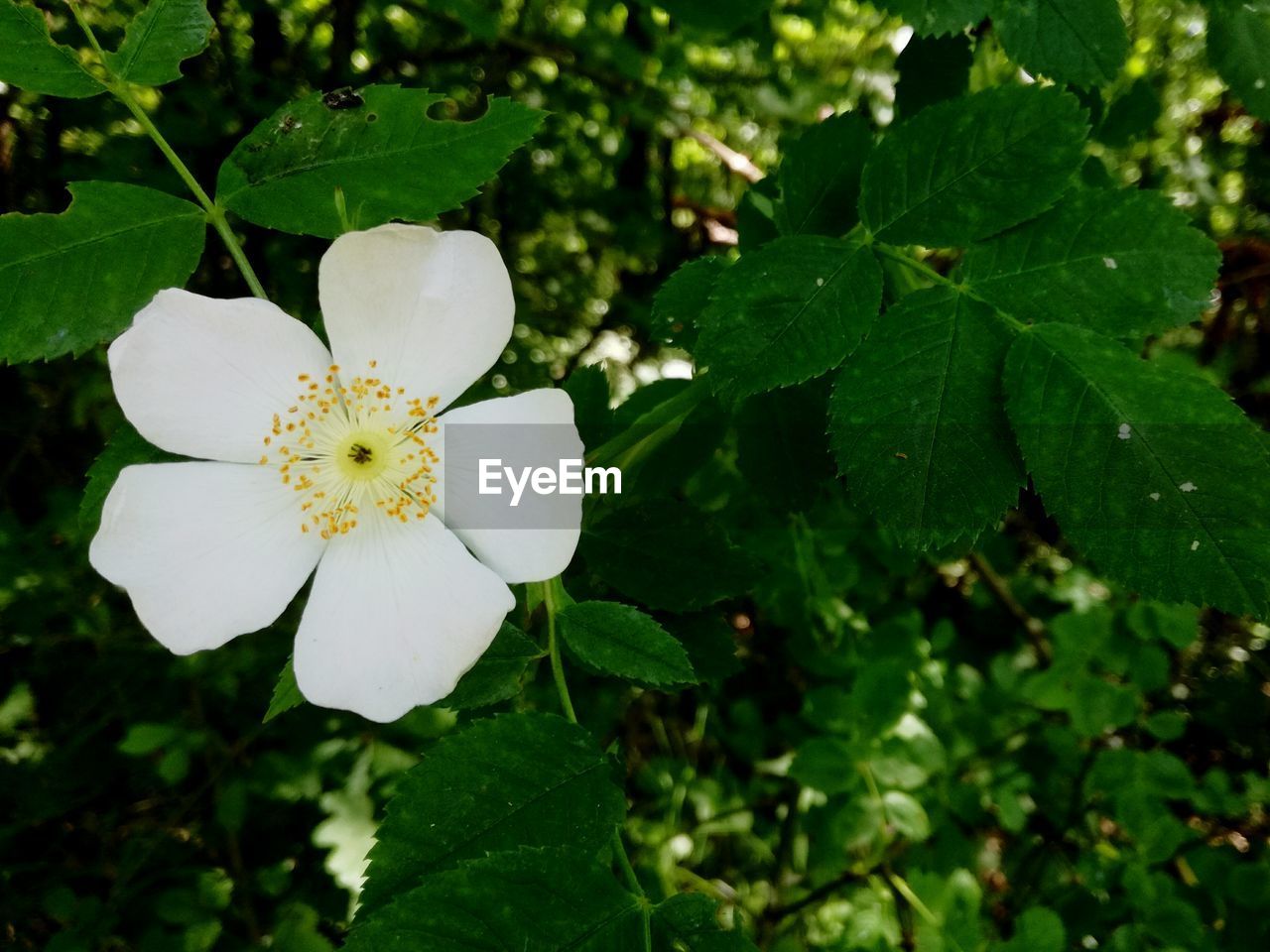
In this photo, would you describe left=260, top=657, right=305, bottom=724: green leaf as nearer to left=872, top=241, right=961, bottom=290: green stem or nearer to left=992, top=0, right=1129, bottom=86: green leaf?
left=872, top=241, right=961, bottom=290: green stem

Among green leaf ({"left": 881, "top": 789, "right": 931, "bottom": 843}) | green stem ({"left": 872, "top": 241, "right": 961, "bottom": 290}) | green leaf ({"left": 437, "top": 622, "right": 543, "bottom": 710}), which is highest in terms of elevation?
green stem ({"left": 872, "top": 241, "right": 961, "bottom": 290})

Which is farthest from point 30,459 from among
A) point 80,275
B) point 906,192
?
point 906,192

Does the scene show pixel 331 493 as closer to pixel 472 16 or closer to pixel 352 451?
pixel 352 451

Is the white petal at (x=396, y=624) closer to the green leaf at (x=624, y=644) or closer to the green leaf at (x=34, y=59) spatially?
the green leaf at (x=624, y=644)

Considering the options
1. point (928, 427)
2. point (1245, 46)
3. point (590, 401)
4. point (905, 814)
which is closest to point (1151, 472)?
point (928, 427)

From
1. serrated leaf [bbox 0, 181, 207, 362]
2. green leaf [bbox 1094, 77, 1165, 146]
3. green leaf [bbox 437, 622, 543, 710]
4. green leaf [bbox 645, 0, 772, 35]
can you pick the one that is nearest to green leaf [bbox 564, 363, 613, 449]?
green leaf [bbox 437, 622, 543, 710]
